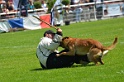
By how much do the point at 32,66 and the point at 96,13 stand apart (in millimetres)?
25629

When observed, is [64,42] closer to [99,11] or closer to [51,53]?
[51,53]

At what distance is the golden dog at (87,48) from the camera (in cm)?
1073

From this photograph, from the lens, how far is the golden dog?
10.7m

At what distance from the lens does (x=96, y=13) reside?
3756 cm

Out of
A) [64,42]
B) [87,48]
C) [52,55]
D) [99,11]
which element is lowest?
[99,11]

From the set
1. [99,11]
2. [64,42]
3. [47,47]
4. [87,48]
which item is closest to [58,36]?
[64,42]

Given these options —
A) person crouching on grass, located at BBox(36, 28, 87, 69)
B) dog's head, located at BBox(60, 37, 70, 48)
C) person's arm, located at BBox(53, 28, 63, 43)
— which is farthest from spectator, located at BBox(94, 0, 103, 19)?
person's arm, located at BBox(53, 28, 63, 43)

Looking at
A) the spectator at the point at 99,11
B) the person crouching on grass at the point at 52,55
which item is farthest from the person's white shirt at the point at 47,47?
the spectator at the point at 99,11

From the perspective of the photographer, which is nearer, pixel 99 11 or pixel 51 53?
pixel 51 53

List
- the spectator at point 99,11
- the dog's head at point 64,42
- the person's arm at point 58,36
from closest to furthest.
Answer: the person's arm at point 58,36 → the dog's head at point 64,42 → the spectator at point 99,11

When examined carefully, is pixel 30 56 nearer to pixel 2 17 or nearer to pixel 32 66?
pixel 32 66

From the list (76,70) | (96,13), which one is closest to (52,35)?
(76,70)

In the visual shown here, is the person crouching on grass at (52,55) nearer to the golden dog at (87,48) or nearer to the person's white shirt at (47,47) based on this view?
the person's white shirt at (47,47)

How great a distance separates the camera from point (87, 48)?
1086cm
